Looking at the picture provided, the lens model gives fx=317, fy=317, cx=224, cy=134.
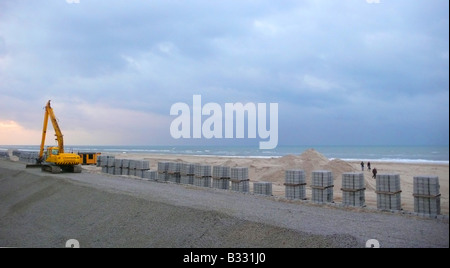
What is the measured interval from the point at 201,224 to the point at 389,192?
734 cm

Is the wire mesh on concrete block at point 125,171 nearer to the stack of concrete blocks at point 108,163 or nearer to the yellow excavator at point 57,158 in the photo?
the stack of concrete blocks at point 108,163

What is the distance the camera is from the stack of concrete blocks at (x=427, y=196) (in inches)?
433

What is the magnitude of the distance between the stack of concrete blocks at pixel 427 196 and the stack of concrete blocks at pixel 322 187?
3.40 metres

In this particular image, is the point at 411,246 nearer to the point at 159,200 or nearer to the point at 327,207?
the point at 327,207

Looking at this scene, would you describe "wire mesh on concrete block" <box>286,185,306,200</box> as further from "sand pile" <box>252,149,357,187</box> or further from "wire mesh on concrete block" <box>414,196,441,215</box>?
"sand pile" <box>252,149,357,187</box>

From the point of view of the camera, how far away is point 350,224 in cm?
967

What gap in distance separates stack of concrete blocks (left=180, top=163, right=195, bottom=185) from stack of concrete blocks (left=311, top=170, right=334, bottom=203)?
27.9 ft

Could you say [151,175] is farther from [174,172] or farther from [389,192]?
[389,192]

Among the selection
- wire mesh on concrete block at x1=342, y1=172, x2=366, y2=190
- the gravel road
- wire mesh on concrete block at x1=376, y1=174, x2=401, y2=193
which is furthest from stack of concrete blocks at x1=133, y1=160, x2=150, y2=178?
wire mesh on concrete block at x1=376, y1=174, x2=401, y2=193

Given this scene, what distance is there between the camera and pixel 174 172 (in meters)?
21.5

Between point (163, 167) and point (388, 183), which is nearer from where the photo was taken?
point (388, 183)

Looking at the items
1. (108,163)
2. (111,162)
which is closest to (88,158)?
(108,163)

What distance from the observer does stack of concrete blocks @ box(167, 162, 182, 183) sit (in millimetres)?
21359

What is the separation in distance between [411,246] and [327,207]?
5.24 metres
